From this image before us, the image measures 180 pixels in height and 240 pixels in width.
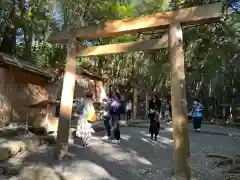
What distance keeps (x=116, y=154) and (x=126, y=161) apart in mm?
632

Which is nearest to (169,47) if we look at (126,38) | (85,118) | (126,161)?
(126,161)

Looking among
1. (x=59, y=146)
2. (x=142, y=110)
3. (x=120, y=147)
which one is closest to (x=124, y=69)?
(x=142, y=110)

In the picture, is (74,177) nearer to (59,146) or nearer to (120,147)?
(59,146)

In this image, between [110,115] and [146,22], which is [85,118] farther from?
[146,22]

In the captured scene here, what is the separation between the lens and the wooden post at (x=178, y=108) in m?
5.54

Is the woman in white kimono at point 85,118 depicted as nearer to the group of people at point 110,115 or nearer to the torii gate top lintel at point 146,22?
the group of people at point 110,115

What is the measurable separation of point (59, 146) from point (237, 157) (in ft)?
15.1

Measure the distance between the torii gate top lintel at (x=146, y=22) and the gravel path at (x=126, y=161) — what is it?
308cm

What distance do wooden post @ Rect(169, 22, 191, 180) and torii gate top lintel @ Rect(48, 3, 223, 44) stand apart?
0.23m

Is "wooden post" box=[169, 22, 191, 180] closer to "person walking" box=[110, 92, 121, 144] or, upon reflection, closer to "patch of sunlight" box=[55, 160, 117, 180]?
"patch of sunlight" box=[55, 160, 117, 180]

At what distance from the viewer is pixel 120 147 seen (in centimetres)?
850

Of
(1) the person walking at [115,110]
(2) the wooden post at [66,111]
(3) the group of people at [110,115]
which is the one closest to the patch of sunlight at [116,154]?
(3) the group of people at [110,115]

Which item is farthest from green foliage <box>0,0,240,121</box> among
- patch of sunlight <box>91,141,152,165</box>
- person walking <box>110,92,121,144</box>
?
patch of sunlight <box>91,141,152,165</box>

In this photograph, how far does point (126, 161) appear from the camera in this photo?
7.12 meters
